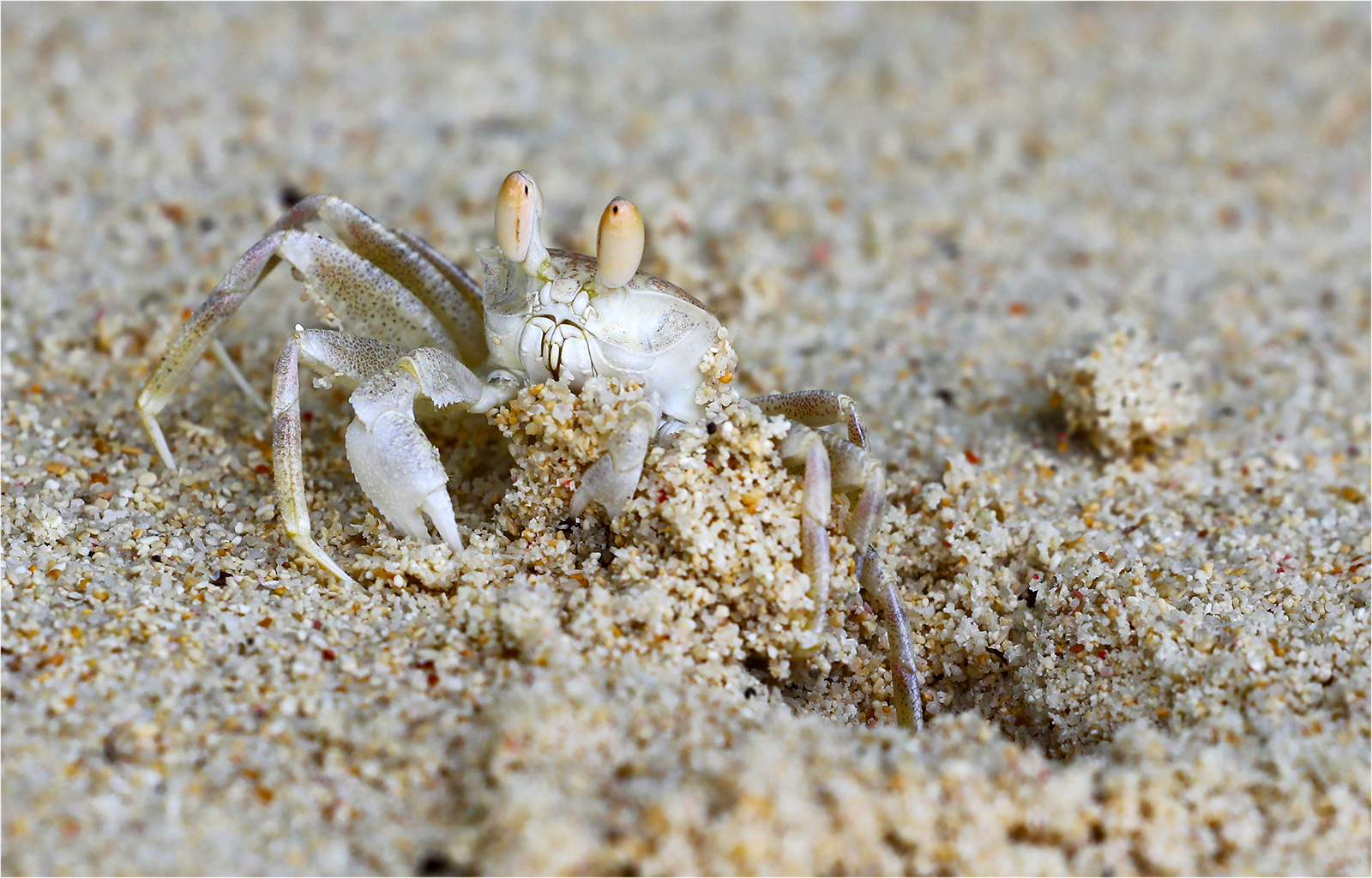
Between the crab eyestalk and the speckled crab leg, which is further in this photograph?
the speckled crab leg

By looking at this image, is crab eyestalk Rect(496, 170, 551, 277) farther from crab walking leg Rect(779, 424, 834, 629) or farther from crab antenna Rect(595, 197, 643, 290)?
crab walking leg Rect(779, 424, 834, 629)

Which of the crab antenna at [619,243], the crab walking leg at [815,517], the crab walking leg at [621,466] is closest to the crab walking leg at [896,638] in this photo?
the crab walking leg at [815,517]

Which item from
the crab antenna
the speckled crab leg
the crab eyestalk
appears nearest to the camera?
the crab antenna

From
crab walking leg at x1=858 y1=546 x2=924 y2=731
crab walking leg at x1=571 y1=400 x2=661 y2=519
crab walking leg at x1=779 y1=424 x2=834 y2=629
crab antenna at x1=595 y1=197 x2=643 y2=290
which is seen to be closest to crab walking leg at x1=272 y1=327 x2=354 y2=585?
crab walking leg at x1=571 y1=400 x2=661 y2=519

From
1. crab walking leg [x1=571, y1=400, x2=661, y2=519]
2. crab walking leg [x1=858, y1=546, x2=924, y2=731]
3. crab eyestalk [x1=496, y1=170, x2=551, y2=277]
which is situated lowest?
crab walking leg [x1=858, y1=546, x2=924, y2=731]

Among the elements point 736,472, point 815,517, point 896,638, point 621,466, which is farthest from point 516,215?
point 896,638

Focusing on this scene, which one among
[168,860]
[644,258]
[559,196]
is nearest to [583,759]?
[168,860]

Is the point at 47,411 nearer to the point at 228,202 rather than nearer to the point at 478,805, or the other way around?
the point at 228,202
